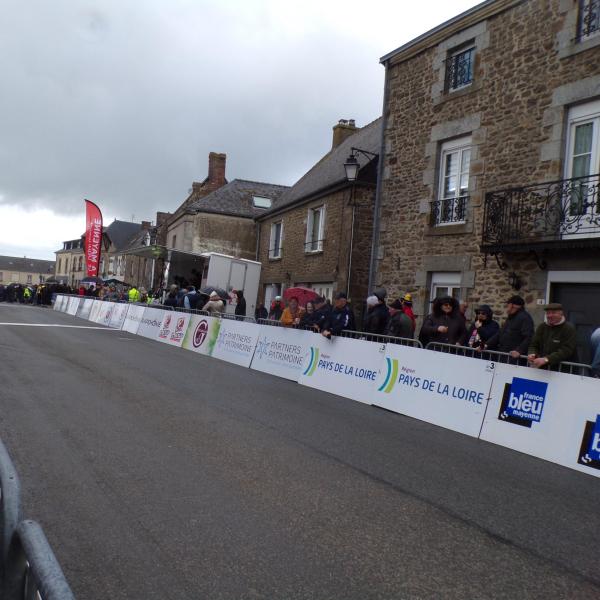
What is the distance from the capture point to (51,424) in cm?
673

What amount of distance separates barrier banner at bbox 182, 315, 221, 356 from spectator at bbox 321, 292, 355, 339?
4683mm

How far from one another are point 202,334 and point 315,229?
882 centimetres

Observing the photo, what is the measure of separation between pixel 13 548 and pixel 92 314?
2700cm

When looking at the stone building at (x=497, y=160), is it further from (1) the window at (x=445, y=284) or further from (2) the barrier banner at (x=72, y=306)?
(2) the barrier banner at (x=72, y=306)

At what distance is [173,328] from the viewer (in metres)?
18.0

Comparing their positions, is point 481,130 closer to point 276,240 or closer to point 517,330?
point 517,330

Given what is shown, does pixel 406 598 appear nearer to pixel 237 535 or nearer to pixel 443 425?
pixel 237 535

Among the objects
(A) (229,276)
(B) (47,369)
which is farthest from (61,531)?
(A) (229,276)

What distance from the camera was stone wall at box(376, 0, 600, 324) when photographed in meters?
12.5

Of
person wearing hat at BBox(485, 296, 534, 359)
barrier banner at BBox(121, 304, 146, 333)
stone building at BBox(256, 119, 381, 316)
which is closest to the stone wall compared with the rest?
stone building at BBox(256, 119, 381, 316)

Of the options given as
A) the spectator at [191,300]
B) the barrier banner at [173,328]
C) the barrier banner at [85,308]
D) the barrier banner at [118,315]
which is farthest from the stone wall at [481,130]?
the barrier banner at [85,308]

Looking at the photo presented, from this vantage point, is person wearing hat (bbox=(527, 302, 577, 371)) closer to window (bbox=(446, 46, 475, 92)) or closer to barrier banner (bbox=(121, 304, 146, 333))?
window (bbox=(446, 46, 475, 92))

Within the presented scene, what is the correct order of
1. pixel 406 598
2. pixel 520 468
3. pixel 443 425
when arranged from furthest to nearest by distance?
pixel 443 425 → pixel 520 468 → pixel 406 598

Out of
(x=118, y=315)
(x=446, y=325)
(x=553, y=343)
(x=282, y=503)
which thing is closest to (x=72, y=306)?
(x=118, y=315)
